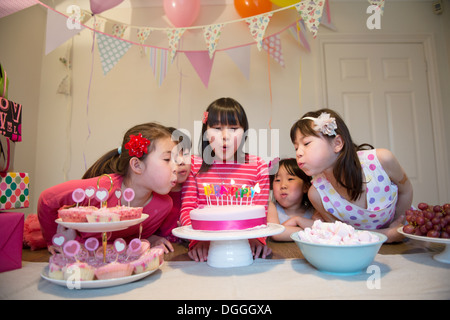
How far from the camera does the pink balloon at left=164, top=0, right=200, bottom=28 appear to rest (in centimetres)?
309

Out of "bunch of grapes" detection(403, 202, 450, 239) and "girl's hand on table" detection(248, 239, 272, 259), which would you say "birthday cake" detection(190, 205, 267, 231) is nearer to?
"girl's hand on table" detection(248, 239, 272, 259)

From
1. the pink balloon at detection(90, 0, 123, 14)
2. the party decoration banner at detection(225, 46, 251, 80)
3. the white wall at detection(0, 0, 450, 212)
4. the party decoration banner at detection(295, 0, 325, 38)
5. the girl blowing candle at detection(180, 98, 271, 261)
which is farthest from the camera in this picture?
the white wall at detection(0, 0, 450, 212)

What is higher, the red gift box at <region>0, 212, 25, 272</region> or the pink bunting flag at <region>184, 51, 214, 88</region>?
the pink bunting flag at <region>184, 51, 214, 88</region>

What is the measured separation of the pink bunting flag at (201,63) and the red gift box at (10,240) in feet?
7.63

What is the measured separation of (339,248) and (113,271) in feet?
2.40

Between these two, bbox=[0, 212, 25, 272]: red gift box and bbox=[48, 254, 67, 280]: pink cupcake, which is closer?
bbox=[48, 254, 67, 280]: pink cupcake

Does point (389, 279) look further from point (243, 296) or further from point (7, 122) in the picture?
point (7, 122)

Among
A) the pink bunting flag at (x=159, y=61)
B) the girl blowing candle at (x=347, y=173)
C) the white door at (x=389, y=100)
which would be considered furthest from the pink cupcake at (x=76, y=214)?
the white door at (x=389, y=100)

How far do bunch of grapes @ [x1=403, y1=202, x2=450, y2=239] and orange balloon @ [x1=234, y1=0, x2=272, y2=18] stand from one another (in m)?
2.67

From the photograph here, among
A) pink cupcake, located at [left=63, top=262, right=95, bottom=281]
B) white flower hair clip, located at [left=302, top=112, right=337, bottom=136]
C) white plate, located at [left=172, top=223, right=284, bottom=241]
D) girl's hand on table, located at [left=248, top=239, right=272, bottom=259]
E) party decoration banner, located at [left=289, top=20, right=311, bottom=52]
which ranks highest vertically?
party decoration banner, located at [left=289, top=20, right=311, bottom=52]

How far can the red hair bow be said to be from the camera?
1384 millimetres

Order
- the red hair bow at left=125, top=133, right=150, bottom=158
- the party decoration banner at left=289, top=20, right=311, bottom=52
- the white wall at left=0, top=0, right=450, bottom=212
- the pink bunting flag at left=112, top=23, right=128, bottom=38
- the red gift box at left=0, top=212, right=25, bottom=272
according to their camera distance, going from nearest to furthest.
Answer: the red gift box at left=0, top=212, right=25, bottom=272, the red hair bow at left=125, top=133, right=150, bottom=158, the pink bunting flag at left=112, top=23, right=128, bottom=38, the party decoration banner at left=289, top=20, right=311, bottom=52, the white wall at left=0, top=0, right=450, bottom=212

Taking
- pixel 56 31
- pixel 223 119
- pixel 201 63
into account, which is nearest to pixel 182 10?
pixel 201 63

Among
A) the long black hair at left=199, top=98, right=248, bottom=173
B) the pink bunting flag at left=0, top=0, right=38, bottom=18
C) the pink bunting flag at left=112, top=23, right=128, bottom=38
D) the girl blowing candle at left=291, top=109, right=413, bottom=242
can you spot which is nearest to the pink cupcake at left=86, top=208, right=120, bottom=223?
the long black hair at left=199, top=98, right=248, bottom=173
